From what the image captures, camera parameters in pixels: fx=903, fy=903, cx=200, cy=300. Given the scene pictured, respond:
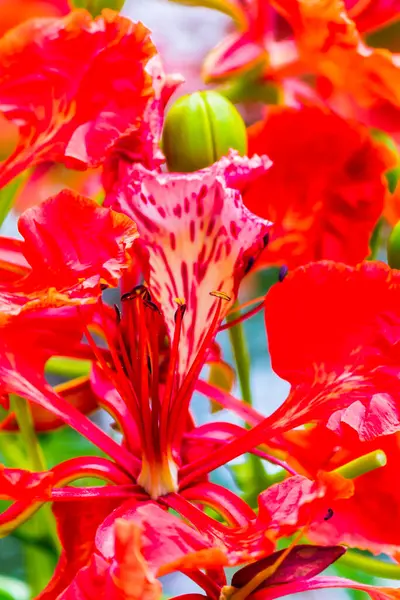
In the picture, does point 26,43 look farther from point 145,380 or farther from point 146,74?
point 145,380

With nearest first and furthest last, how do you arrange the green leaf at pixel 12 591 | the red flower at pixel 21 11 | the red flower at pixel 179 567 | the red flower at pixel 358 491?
the red flower at pixel 179 567, the red flower at pixel 358 491, the green leaf at pixel 12 591, the red flower at pixel 21 11

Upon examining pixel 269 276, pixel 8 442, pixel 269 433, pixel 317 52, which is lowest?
pixel 269 276

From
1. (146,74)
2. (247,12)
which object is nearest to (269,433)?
(146,74)

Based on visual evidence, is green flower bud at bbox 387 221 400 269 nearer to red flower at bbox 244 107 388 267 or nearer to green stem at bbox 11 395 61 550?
red flower at bbox 244 107 388 267

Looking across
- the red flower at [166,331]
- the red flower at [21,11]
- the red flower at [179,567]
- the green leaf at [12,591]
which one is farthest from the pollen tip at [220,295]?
the red flower at [21,11]

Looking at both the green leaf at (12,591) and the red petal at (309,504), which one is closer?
the red petal at (309,504)

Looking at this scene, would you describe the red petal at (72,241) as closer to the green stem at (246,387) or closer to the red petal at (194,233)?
the red petal at (194,233)
